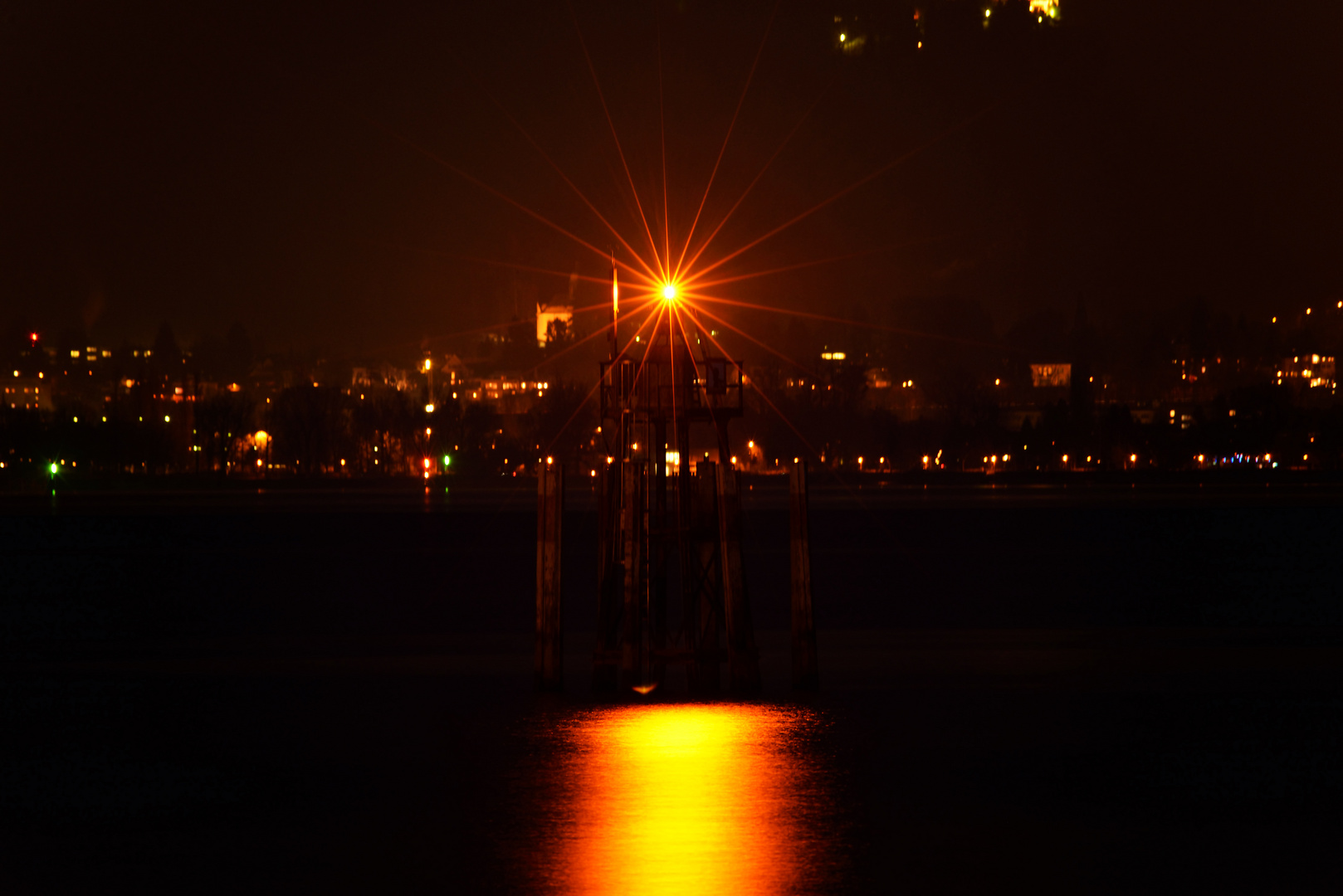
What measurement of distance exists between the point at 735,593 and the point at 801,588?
2.51ft

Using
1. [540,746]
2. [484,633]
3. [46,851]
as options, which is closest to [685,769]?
[540,746]

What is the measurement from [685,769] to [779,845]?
2.44 meters

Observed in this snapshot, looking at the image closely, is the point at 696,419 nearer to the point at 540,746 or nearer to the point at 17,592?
the point at 540,746

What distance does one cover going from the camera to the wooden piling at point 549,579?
15812mm

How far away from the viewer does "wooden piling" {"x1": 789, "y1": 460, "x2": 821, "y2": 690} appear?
15664mm

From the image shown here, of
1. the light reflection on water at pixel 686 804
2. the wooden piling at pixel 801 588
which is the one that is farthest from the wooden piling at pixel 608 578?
the wooden piling at pixel 801 588

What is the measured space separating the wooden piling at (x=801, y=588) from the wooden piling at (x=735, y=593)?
1.71 ft

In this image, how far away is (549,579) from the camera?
16125 mm

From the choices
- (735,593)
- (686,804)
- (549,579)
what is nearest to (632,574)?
(549,579)

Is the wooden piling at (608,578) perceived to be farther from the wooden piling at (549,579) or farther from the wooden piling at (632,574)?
the wooden piling at (549,579)

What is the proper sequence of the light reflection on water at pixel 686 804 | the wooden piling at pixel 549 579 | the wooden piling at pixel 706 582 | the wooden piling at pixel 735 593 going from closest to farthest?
the light reflection on water at pixel 686 804
the wooden piling at pixel 735 593
the wooden piling at pixel 549 579
the wooden piling at pixel 706 582

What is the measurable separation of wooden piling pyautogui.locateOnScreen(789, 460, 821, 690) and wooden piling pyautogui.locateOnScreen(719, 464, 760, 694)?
52cm

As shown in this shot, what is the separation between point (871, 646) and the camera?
67.5ft

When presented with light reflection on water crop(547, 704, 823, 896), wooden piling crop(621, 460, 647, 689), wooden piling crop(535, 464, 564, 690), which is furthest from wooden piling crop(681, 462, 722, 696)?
wooden piling crop(535, 464, 564, 690)
